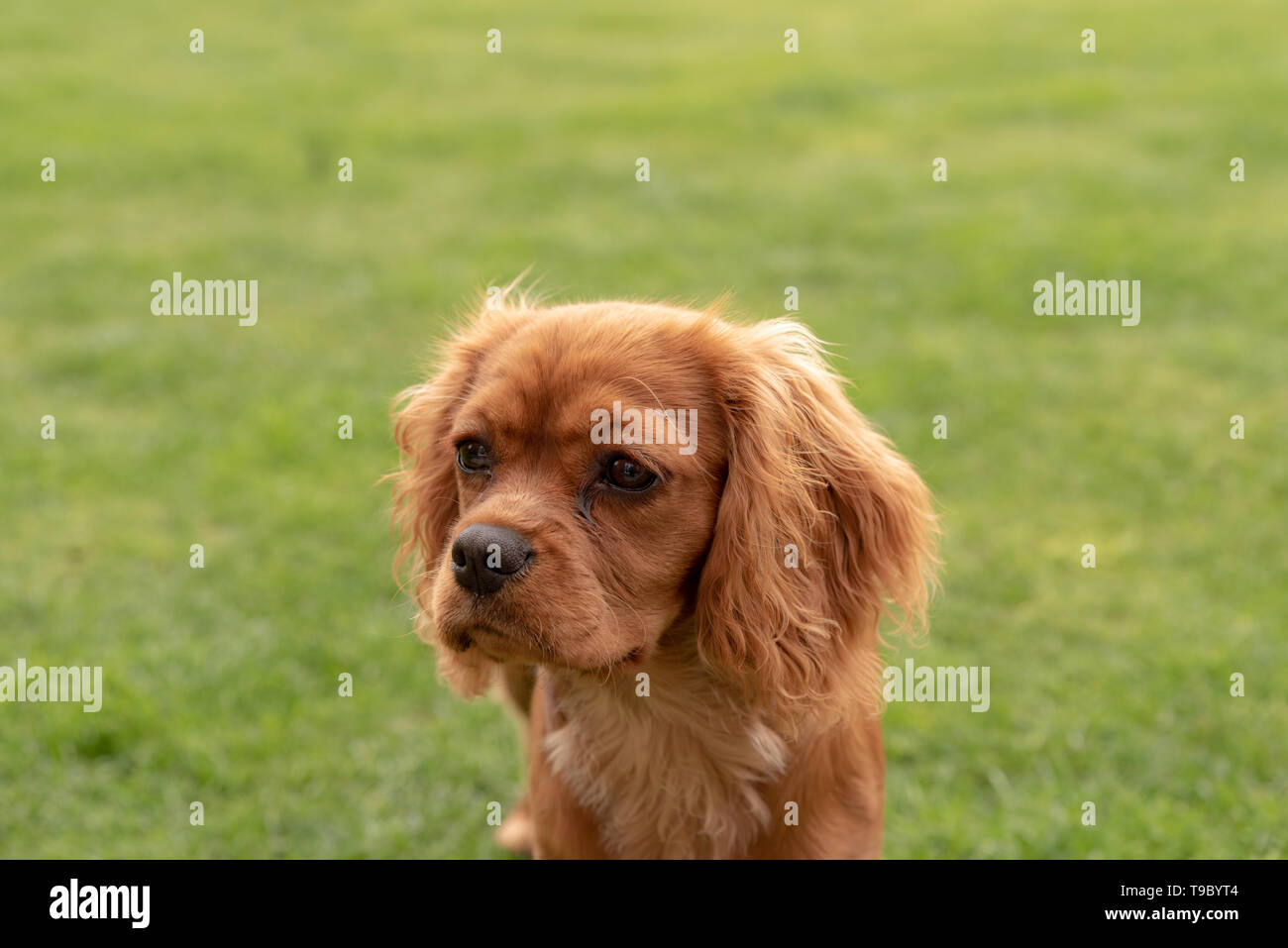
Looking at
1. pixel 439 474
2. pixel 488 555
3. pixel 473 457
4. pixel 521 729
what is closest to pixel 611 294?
pixel 521 729

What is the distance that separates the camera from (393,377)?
8312mm

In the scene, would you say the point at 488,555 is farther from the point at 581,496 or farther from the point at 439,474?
the point at 439,474

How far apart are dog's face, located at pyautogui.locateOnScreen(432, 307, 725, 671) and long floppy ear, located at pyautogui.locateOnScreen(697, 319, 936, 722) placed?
0.11 meters

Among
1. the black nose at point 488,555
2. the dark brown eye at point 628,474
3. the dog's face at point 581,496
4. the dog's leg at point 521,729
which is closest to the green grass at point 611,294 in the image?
the dog's leg at point 521,729

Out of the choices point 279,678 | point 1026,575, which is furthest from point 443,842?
point 1026,575

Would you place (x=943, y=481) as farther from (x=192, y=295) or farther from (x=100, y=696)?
(x=192, y=295)

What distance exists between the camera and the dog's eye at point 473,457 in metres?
3.35

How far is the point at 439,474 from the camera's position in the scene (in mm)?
3820

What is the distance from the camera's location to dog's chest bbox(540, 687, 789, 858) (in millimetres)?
3576

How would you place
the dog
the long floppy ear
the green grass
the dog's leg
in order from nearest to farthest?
the dog < the long floppy ear < the dog's leg < the green grass

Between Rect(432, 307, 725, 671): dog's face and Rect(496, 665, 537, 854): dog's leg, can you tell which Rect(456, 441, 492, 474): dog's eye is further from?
Rect(496, 665, 537, 854): dog's leg

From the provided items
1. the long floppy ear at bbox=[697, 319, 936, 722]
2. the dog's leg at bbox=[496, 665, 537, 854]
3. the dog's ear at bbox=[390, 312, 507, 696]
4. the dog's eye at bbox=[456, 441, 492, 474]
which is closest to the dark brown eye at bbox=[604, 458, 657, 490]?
the long floppy ear at bbox=[697, 319, 936, 722]

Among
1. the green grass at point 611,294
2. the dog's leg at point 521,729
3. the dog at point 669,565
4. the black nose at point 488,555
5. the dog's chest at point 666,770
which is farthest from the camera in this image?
the green grass at point 611,294

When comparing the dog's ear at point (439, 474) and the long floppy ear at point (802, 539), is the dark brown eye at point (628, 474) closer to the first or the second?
the long floppy ear at point (802, 539)
